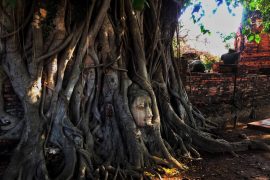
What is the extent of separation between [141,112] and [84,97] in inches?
32.0

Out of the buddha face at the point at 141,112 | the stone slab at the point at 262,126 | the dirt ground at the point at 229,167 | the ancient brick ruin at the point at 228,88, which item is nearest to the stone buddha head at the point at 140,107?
the buddha face at the point at 141,112

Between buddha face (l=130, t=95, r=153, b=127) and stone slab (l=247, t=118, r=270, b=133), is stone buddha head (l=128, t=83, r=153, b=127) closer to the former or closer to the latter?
buddha face (l=130, t=95, r=153, b=127)

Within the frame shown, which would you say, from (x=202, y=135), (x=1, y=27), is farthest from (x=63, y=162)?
(x=202, y=135)

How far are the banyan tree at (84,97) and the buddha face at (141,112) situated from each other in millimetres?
14

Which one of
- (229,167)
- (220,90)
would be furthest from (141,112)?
(220,90)

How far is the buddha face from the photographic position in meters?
4.21

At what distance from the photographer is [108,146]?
3977mm

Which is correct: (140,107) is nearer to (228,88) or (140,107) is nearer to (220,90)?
(220,90)

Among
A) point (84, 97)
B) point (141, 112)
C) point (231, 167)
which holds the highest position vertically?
point (84, 97)

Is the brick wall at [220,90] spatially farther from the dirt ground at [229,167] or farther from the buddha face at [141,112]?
the buddha face at [141,112]

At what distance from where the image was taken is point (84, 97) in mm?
4086

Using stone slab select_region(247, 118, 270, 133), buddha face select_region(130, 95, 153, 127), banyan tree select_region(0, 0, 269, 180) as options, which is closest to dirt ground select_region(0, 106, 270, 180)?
banyan tree select_region(0, 0, 269, 180)

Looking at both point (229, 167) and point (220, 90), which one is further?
point (220, 90)

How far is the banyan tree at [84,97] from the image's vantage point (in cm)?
359
